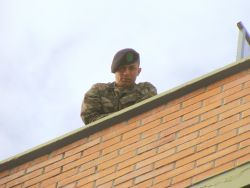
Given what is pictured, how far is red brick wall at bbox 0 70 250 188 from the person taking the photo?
7.13 meters

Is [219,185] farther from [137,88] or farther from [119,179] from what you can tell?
[137,88]

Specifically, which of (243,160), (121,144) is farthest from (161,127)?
(243,160)

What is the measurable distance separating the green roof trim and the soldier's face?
85.9 inches

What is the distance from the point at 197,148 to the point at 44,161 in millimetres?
1540

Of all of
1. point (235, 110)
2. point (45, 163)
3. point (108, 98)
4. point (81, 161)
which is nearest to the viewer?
point (235, 110)

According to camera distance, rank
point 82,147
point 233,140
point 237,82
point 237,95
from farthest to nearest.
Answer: point 82,147, point 237,82, point 237,95, point 233,140

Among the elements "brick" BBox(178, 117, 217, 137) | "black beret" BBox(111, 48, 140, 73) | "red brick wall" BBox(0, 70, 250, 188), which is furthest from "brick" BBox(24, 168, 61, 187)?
"black beret" BBox(111, 48, 140, 73)

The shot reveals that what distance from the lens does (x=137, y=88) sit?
8938 mm

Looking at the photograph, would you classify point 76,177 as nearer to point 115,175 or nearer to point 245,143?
point 115,175

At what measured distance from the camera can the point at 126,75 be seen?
8.93 m

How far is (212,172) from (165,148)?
1.86 ft

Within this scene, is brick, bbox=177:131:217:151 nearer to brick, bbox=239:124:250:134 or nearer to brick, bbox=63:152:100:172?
brick, bbox=239:124:250:134

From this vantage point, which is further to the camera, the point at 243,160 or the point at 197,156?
the point at 197,156

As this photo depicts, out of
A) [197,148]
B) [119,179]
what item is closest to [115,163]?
[119,179]
